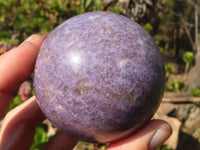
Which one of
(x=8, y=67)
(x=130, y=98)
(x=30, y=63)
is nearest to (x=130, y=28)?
(x=130, y=98)

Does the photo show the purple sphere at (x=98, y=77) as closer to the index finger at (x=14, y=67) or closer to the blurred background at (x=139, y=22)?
the index finger at (x=14, y=67)

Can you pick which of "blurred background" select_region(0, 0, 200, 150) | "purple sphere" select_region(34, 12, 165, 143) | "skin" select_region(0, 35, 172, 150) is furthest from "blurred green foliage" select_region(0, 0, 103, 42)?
"purple sphere" select_region(34, 12, 165, 143)

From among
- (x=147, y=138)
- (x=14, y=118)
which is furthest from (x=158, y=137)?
(x=14, y=118)

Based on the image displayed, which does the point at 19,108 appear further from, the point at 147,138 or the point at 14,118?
the point at 147,138

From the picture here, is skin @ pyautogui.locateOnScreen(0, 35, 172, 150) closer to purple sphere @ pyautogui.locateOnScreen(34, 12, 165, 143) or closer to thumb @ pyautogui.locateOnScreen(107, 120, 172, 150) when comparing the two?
thumb @ pyautogui.locateOnScreen(107, 120, 172, 150)

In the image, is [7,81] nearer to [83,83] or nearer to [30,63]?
[30,63]
